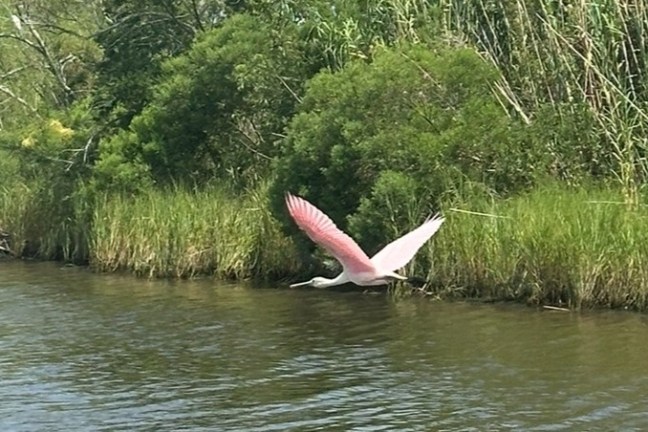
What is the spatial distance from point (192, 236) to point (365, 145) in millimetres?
3741

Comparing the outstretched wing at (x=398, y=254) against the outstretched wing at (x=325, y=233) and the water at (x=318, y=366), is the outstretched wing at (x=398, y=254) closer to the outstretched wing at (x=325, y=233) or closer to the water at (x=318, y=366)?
the outstretched wing at (x=325, y=233)

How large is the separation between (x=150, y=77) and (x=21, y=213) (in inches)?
137

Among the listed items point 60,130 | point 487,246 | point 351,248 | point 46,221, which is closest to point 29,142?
point 60,130

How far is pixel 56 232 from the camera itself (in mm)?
22391

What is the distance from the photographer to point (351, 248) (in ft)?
33.8

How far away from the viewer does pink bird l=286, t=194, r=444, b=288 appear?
955 cm

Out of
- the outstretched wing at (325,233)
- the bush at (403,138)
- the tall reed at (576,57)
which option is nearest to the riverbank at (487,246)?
the bush at (403,138)

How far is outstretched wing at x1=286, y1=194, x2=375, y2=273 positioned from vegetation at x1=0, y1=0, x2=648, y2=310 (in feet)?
11.2

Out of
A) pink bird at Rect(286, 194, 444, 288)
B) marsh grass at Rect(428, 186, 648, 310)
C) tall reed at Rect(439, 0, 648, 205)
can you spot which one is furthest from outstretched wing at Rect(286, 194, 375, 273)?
tall reed at Rect(439, 0, 648, 205)

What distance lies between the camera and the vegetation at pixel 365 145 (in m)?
14.1

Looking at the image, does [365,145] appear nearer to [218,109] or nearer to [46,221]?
[218,109]

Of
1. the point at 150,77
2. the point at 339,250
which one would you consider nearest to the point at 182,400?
the point at 339,250

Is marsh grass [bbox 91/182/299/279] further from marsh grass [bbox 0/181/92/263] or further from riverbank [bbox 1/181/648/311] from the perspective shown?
marsh grass [bbox 0/181/92/263]

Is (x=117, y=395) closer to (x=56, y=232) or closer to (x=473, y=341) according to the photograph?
(x=473, y=341)
